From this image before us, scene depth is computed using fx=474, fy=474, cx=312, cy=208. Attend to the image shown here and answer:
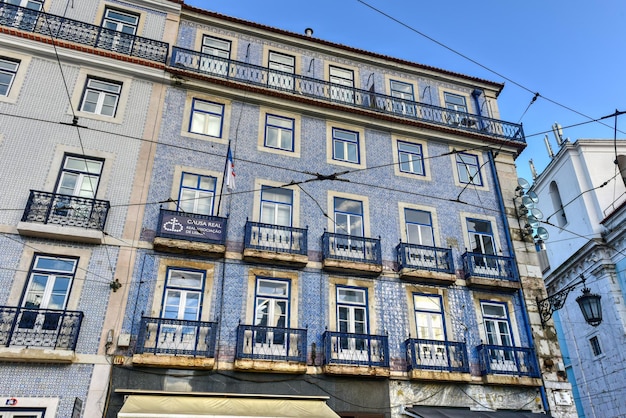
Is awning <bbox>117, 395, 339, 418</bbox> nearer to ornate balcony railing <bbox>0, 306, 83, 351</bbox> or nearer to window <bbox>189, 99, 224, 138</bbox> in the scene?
ornate balcony railing <bbox>0, 306, 83, 351</bbox>

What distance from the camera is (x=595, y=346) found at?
67.3 feet

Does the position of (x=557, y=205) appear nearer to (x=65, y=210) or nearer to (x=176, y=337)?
(x=176, y=337)

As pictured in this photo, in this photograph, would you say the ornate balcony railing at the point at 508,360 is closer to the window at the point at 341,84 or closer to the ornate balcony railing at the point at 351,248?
the ornate balcony railing at the point at 351,248

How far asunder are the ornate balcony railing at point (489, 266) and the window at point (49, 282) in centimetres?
1050

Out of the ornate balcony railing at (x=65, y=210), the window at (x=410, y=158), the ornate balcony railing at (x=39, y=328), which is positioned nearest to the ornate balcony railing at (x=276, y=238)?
the ornate balcony railing at (x=65, y=210)

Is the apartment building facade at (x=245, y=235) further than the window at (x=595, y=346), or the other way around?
the window at (x=595, y=346)

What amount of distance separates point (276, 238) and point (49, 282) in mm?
5396

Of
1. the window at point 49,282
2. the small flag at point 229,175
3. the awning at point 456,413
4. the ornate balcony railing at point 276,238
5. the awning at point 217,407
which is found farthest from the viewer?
the ornate balcony railing at point 276,238

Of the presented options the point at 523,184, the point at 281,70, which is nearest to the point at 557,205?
the point at 523,184

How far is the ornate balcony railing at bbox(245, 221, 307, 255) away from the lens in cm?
1239

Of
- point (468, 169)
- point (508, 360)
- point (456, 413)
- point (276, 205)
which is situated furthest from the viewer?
point (468, 169)

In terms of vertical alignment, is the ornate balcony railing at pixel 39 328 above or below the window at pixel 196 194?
below

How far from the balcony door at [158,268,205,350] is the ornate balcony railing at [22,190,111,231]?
2.16 m

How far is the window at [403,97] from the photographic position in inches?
645
